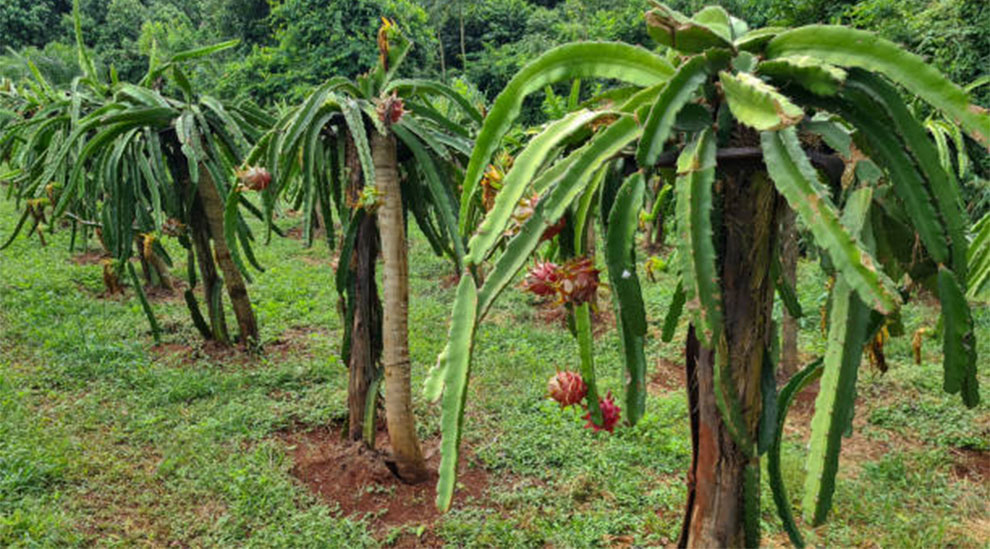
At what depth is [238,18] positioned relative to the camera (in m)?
16.1

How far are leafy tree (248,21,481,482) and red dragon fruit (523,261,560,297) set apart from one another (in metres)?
1.03

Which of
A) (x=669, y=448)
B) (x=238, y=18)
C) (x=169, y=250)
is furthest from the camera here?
(x=238, y=18)

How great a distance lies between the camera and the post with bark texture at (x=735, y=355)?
1.02m

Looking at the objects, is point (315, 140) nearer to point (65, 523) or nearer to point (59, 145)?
point (65, 523)

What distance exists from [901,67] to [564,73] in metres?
0.48

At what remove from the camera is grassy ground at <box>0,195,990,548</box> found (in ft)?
7.83

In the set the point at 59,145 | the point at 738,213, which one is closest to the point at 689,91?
the point at 738,213

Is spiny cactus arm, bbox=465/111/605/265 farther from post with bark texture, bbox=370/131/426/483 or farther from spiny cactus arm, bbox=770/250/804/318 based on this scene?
post with bark texture, bbox=370/131/426/483

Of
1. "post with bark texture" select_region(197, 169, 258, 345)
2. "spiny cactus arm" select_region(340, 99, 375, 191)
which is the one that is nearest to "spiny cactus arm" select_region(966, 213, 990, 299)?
"spiny cactus arm" select_region(340, 99, 375, 191)

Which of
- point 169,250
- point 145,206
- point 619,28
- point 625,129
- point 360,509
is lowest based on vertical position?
point 360,509

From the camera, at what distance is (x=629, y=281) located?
3.48ft

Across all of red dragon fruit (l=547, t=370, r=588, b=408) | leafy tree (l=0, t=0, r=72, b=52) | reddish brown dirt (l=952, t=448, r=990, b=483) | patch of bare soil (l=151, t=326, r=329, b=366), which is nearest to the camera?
red dragon fruit (l=547, t=370, r=588, b=408)

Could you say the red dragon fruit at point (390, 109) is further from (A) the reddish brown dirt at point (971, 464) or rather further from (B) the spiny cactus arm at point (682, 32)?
(A) the reddish brown dirt at point (971, 464)

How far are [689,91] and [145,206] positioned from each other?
10.7 ft
